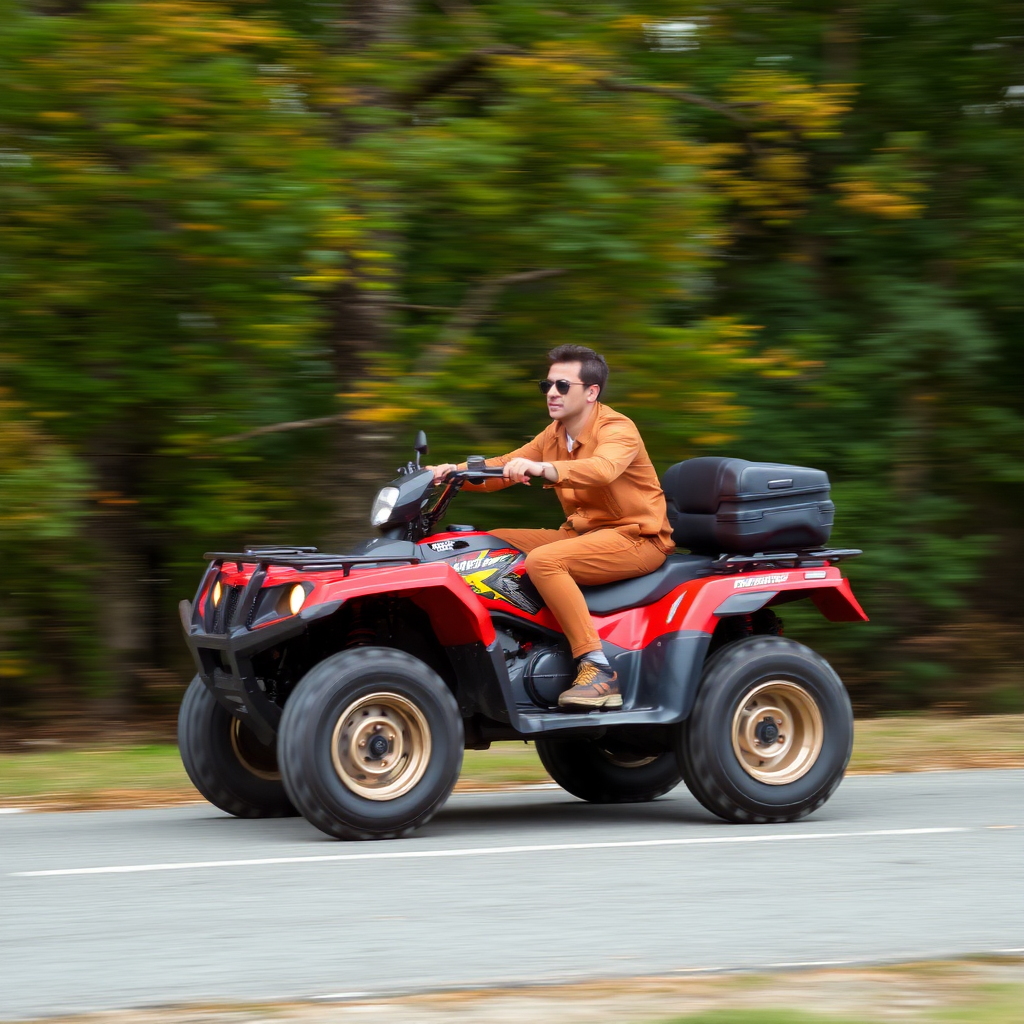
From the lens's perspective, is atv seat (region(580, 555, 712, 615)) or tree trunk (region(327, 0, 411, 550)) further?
tree trunk (region(327, 0, 411, 550))

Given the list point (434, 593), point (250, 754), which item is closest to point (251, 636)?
point (434, 593)

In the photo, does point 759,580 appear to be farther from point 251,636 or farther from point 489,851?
point 251,636

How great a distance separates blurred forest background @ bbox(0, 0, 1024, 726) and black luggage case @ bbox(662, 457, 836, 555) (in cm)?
390

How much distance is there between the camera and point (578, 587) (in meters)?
7.59

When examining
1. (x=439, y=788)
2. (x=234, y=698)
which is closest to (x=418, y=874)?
(x=439, y=788)

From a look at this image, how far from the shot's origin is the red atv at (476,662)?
6.94 m

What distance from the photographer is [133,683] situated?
1374cm

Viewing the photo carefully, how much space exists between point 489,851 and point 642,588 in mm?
1600

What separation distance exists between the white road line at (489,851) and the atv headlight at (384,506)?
1.49 meters

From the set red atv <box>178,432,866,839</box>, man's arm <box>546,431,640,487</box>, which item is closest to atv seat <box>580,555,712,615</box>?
red atv <box>178,432,866,839</box>

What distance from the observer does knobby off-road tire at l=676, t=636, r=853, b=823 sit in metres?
7.46

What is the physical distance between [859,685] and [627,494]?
8319 mm

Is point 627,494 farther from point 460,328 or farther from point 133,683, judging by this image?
point 133,683

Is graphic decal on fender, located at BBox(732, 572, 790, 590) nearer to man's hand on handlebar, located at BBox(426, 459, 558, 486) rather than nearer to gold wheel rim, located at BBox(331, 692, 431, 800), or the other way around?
man's hand on handlebar, located at BBox(426, 459, 558, 486)
